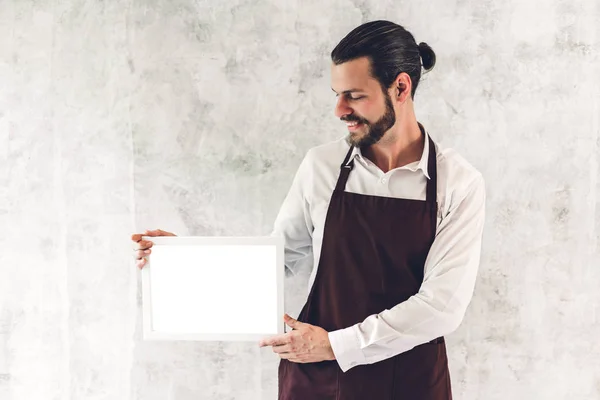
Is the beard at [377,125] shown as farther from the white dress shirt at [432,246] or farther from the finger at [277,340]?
the finger at [277,340]

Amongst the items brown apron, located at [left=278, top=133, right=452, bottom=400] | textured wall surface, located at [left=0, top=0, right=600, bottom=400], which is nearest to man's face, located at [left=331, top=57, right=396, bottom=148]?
brown apron, located at [left=278, top=133, right=452, bottom=400]

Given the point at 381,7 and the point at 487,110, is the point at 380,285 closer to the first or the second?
the point at 487,110

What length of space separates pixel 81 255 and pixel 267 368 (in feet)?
2.23

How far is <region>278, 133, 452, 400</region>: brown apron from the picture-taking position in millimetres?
1343

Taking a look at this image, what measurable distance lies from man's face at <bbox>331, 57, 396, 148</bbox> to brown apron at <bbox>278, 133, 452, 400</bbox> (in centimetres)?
11

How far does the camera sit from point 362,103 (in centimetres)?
133

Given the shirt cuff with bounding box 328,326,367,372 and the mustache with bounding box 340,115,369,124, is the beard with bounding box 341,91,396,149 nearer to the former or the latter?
the mustache with bounding box 340,115,369,124

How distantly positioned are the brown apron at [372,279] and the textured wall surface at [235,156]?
372 mm

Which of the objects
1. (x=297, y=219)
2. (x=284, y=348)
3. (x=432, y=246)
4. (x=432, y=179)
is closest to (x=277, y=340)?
(x=284, y=348)

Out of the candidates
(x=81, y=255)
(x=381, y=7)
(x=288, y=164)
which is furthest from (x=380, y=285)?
(x=81, y=255)

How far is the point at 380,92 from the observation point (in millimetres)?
1325

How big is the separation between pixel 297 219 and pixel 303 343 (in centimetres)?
32

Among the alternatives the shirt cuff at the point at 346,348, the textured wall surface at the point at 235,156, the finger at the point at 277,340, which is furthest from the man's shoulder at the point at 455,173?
the finger at the point at 277,340

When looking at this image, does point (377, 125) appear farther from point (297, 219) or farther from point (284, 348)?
point (284, 348)
